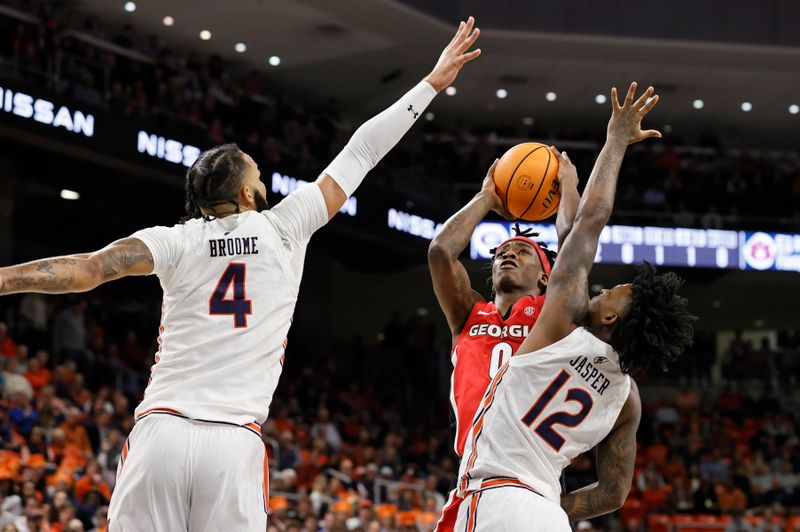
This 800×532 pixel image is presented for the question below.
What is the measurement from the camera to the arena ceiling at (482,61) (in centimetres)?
2200

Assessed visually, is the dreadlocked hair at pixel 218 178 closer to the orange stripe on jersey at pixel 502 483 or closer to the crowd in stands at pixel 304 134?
the orange stripe on jersey at pixel 502 483

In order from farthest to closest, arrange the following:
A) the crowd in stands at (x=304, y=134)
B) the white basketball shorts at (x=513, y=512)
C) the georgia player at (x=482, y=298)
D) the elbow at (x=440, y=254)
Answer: the crowd in stands at (x=304, y=134)
the elbow at (x=440, y=254)
the georgia player at (x=482, y=298)
the white basketball shorts at (x=513, y=512)

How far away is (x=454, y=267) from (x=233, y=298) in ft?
5.40

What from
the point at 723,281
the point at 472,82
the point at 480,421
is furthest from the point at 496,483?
the point at 723,281

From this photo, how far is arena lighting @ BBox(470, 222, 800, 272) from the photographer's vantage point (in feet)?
74.5

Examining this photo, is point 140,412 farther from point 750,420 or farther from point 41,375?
point 750,420

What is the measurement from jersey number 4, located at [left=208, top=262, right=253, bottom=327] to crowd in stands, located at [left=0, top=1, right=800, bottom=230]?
512 inches

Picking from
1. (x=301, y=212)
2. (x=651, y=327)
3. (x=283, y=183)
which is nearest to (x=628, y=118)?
(x=651, y=327)

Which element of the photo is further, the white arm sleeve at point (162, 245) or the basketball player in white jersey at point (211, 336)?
the white arm sleeve at point (162, 245)

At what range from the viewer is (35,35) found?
57.2ft

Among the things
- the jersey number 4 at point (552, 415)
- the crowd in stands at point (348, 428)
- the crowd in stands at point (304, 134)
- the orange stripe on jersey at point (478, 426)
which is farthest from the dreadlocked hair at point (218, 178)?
the crowd in stands at point (304, 134)

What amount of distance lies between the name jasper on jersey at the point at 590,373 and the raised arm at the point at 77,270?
1617mm

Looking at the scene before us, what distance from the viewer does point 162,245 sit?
161 inches

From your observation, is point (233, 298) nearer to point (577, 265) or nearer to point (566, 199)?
point (577, 265)
